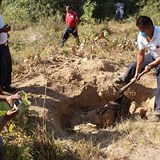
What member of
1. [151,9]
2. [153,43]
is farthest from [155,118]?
[151,9]

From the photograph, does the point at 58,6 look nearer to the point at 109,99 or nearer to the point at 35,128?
the point at 109,99

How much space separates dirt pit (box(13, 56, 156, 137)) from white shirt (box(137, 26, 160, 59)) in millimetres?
812

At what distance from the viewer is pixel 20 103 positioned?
3516 millimetres

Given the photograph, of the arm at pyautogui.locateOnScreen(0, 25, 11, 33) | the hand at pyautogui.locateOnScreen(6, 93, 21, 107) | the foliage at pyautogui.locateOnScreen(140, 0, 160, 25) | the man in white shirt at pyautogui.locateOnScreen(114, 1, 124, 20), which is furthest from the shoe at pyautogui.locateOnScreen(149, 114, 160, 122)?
the man in white shirt at pyautogui.locateOnScreen(114, 1, 124, 20)

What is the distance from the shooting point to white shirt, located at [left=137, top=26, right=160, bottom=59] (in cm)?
448

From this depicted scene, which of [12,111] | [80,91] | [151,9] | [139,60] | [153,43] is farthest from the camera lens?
[151,9]

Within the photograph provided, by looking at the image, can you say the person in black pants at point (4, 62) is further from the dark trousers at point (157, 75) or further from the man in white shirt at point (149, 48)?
the man in white shirt at point (149, 48)

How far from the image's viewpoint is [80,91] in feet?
17.4

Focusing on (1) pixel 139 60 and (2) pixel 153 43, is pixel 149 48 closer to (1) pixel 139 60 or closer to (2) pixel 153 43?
(2) pixel 153 43

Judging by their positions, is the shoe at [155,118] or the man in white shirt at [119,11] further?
the man in white shirt at [119,11]

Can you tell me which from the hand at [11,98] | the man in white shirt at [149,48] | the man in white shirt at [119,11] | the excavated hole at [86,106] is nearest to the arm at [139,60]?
the man in white shirt at [149,48]

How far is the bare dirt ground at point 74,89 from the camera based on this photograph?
4.91 metres

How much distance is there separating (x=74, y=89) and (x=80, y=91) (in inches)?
3.6

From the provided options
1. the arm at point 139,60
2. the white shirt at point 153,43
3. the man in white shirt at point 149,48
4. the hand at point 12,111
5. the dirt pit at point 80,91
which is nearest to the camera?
the hand at point 12,111
